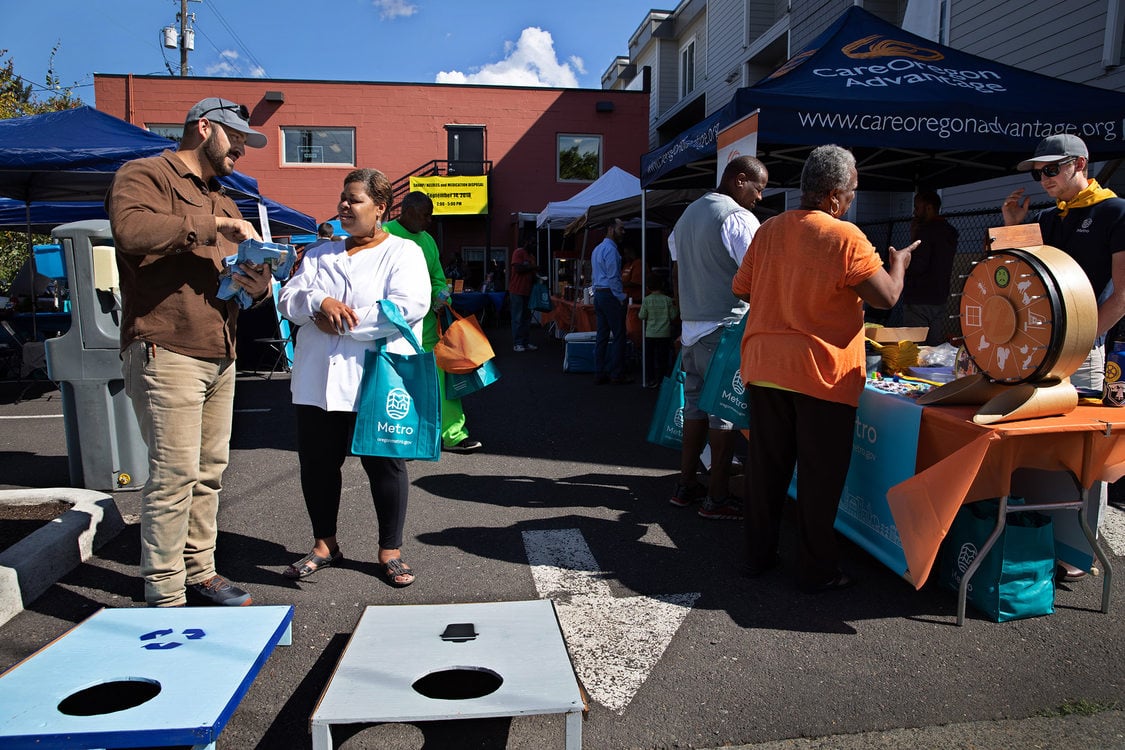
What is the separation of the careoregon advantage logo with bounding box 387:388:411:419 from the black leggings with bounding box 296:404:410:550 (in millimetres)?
221

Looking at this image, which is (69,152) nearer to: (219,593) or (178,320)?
(178,320)

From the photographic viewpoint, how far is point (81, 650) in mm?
2449

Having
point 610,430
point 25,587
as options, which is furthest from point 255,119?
point 25,587

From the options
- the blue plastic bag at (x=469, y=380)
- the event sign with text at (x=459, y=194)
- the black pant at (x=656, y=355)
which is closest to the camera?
the blue plastic bag at (x=469, y=380)

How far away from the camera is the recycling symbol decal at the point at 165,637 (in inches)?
98.2

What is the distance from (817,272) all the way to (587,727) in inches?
78.4

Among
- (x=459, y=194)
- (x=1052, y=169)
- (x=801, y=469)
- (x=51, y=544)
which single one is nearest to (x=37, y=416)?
(x=51, y=544)

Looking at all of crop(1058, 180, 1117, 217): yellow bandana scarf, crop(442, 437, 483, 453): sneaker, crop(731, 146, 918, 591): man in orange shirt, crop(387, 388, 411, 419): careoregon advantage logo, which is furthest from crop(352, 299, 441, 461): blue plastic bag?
crop(1058, 180, 1117, 217): yellow bandana scarf

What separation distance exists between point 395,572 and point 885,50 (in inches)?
227

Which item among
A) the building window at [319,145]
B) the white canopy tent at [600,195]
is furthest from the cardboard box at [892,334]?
the building window at [319,145]

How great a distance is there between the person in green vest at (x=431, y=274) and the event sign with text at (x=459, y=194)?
16.9m

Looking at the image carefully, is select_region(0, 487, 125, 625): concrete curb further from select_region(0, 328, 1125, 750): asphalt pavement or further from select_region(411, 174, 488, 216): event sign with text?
select_region(411, 174, 488, 216): event sign with text

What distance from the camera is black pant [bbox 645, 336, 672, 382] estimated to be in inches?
373

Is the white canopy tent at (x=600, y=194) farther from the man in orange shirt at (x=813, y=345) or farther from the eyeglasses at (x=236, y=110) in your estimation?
the eyeglasses at (x=236, y=110)
